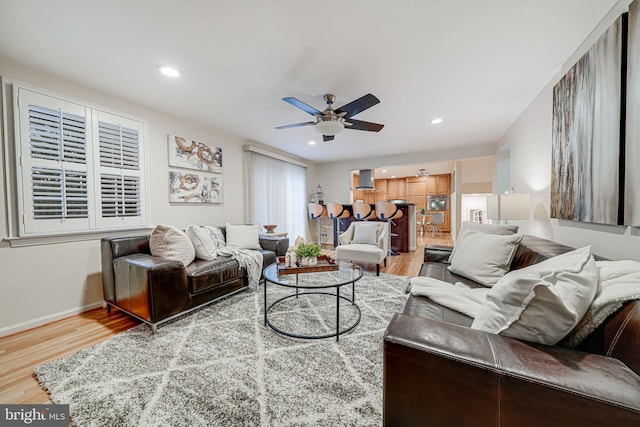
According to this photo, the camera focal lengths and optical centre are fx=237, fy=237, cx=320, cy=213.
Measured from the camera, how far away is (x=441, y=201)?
8633 millimetres

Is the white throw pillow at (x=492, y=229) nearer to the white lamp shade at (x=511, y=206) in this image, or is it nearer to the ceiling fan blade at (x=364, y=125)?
the white lamp shade at (x=511, y=206)

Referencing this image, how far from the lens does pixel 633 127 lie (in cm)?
122

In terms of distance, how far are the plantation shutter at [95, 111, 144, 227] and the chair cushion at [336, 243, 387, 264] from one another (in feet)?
8.90

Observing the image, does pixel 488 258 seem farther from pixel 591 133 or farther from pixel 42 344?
pixel 42 344

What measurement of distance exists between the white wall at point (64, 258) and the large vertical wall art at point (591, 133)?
4.04m

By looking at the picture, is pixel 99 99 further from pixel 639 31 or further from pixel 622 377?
pixel 639 31

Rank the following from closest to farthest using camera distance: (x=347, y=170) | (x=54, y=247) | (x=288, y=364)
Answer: (x=288, y=364)
(x=54, y=247)
(x=347, y=170)

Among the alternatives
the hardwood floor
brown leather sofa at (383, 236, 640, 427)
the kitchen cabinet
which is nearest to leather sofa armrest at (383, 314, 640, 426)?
brown leather sofa at (383, 236, 640, 427)

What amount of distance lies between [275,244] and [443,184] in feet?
24.5

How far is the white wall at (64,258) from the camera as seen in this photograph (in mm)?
2010

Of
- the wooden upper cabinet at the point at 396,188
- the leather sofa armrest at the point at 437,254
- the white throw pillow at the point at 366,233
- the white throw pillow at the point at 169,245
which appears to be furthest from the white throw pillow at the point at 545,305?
the wooden upper cabinet at the point at 396,188

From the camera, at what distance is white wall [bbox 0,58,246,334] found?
6.59ft

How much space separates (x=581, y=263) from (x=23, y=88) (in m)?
3.96

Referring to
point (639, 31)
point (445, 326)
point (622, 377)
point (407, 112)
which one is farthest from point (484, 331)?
point (407, 112)
